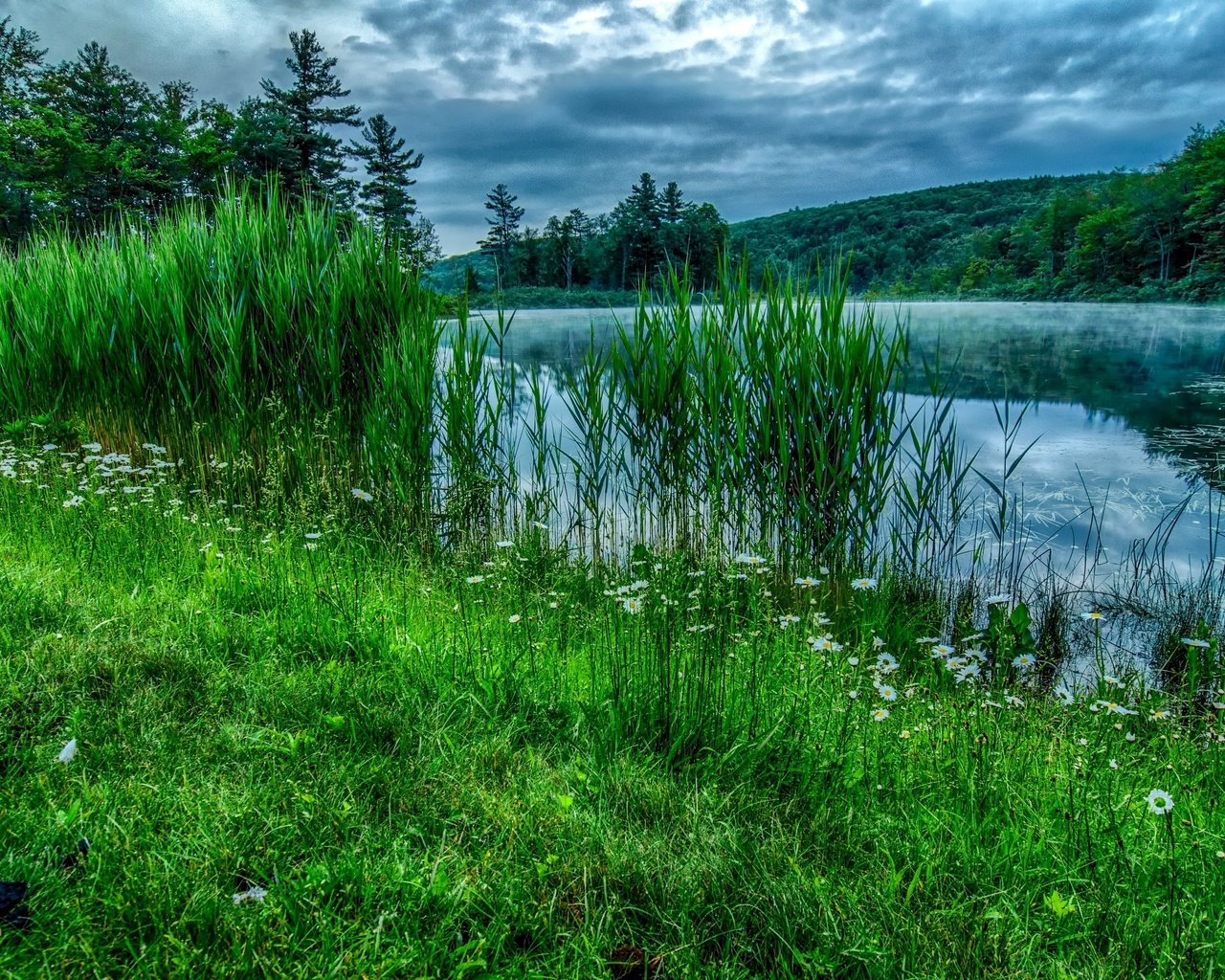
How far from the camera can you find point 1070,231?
98.7 ft

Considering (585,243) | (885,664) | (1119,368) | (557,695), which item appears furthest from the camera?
(585,243)

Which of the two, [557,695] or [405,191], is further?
[405,191]

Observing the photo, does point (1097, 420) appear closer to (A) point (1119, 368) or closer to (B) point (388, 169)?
(A) point (1119, 368)

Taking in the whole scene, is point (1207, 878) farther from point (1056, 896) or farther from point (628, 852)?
point (628, 852)

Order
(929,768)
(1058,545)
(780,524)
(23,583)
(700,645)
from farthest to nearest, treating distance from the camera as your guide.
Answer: (1058,545) < (780,524) < (23,583) < (700,645) < (929,768)

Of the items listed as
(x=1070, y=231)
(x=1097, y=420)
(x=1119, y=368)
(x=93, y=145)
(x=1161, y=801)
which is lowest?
(x=1097, y=420)

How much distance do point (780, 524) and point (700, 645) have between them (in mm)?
1916

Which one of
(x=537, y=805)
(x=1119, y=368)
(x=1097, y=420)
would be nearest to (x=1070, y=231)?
(x=1119, y=368)

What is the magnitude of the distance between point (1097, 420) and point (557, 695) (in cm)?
930

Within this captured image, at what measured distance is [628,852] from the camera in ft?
4.98

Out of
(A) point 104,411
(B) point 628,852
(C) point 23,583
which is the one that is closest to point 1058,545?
(B) point 628,852

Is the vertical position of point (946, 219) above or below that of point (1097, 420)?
above

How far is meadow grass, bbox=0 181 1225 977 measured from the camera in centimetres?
136

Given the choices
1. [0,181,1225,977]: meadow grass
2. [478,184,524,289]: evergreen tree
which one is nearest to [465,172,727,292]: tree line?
[478,184,524,289]: evergreen tree
